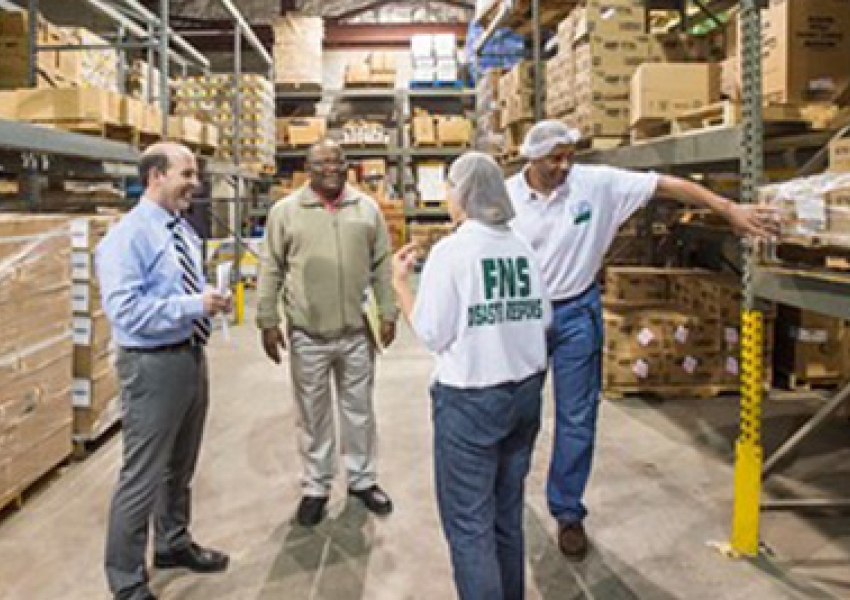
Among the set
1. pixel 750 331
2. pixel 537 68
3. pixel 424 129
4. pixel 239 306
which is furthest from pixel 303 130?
pixel 750 331

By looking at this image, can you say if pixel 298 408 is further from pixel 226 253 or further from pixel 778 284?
pixel 226 253

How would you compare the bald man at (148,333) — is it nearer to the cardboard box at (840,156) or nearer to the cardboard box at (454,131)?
the cardboard box at (840,156)

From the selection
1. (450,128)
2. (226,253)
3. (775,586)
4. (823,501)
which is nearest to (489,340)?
(775,586)

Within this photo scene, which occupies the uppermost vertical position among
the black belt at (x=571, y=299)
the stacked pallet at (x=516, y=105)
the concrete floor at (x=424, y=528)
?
the stacked pallet at (x=516, y=105)

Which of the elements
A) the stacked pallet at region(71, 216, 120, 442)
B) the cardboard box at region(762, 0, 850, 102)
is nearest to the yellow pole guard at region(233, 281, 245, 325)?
the stacked pallet at region(71, 216, 120, 442)

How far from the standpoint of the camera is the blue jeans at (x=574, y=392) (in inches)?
146

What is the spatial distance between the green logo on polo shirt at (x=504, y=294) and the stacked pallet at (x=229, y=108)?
1025cm

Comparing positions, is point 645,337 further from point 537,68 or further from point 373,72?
point 373,72

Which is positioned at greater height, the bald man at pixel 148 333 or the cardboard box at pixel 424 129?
the cardboard box at pixel 424 129

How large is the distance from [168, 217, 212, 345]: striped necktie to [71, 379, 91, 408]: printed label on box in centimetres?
224

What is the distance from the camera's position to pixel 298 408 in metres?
4.23

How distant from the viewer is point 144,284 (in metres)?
3.08

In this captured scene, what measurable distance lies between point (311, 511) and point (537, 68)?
446 cm

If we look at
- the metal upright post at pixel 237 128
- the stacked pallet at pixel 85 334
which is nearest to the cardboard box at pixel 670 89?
the stacked pallet at pixel 85 334
